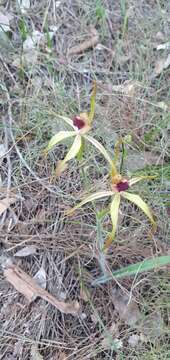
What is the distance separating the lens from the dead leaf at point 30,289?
1.48m

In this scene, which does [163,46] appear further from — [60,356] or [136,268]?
[60,356]

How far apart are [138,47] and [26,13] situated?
40 cm

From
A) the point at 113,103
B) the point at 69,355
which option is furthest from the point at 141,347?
the point at 113,103

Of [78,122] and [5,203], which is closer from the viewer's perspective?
[78,122]

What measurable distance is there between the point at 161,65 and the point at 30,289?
34.1 inches

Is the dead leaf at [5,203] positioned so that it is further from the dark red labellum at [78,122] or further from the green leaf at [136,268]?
the dark red labellum at [78,122]

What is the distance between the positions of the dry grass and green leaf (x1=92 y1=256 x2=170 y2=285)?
0.23ft

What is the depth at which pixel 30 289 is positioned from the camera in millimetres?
1487

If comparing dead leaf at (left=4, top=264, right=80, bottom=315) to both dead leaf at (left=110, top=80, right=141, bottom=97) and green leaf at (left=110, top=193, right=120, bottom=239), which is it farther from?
dead leaf at (left=110, top=80, right=141, bottom=97)

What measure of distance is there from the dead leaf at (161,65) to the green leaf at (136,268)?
72cm

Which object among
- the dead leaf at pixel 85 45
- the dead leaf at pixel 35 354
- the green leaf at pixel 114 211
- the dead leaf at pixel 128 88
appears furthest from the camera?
the dead leaf at pixel 85 45

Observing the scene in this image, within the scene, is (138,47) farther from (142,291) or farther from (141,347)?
(141,347)

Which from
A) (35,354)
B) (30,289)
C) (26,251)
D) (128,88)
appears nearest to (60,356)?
(35,354)

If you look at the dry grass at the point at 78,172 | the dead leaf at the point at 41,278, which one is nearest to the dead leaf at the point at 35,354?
the dry grass at the point at 78,172
